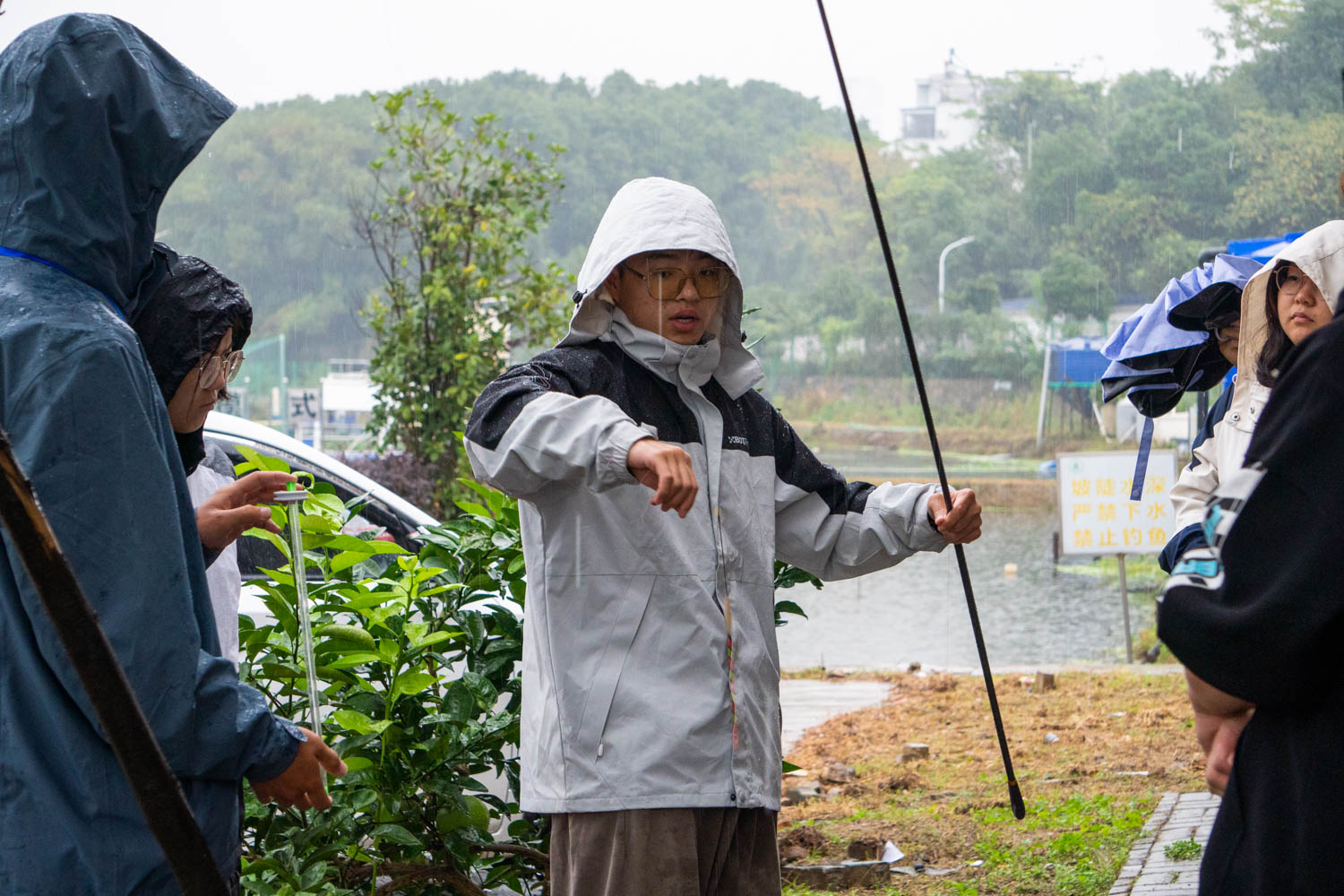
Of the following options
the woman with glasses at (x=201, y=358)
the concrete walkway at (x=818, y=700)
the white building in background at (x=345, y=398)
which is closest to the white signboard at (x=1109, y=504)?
the concrete walkway at (x=818, y=700)

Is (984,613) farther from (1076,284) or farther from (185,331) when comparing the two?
(185,331)

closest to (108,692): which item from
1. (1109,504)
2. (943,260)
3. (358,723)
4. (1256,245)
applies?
(358,723)

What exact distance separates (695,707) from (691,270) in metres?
0.87

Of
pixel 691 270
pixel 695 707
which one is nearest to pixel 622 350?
pixel 691 270

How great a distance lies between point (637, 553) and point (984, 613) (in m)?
19.3

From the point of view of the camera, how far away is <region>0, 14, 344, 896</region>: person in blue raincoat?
1.67 meters

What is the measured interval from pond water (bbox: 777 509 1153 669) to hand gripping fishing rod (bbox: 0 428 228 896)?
13.2 m

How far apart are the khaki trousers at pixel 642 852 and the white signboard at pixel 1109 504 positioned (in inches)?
299

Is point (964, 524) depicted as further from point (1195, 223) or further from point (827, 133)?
point (827, 133)

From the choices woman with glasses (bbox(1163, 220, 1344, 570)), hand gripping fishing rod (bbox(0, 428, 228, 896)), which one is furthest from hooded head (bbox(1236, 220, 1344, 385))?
hand gripping fishing rod (bbox(0, 428, 228, 896))

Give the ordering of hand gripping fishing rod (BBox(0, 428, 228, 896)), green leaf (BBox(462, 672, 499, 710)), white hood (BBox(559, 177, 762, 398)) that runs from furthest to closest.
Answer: green leaf (BBox(462, 672, 499, 710))
white hood (BBox(559, 177, 762, 398))
hand gripping fishing rod (BBox(0, 428, 228, 896))

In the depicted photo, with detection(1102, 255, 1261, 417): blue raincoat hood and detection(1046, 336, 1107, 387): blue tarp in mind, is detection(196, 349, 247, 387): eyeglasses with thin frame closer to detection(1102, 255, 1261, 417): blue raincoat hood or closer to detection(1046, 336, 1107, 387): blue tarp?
detection(1102, 255, 1261, 417): blue raincoat hood

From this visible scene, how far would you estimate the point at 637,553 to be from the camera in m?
2.52

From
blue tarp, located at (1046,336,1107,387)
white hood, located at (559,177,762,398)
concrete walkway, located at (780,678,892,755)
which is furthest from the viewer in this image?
blue tarp, located at (1046,336,1107,387)
